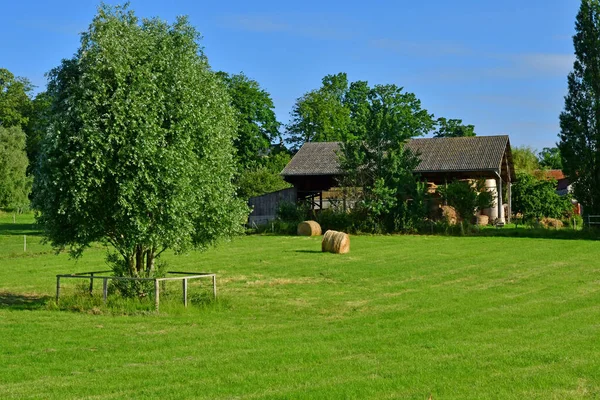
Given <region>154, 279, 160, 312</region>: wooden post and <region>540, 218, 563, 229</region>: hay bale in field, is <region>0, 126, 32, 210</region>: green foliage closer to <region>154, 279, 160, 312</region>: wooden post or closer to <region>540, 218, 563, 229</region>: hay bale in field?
<region>540, 218, 563, 229</region>: hay bale in field

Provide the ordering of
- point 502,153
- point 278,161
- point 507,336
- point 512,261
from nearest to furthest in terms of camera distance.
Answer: point 507,336, point 512,261, point 502,153, point 278,161

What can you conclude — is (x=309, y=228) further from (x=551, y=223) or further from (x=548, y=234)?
(x=551, y=223)

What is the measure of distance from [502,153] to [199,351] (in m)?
45.4

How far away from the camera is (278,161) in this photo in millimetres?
77438

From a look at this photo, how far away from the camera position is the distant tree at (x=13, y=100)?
80.1 m

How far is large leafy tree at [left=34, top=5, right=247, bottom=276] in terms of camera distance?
16781mm

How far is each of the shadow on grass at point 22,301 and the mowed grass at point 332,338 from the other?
5cm

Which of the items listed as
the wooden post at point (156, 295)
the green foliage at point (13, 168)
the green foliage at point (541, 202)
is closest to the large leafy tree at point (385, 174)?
the green foliage at point (541, 202)

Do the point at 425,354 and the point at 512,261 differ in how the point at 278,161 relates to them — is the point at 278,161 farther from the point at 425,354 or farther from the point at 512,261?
the point at 425,354

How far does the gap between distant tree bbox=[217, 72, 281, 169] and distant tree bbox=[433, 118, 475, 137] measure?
33.5m

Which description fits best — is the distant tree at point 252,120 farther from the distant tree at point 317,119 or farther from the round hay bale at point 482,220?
the round hay bale at point 482,220

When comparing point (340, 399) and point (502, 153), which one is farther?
point (502, 153)

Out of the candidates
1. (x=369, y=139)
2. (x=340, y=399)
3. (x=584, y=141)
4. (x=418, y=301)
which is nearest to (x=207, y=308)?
(x=418, y=301)

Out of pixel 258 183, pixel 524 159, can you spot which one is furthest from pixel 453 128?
pixel 258 183
